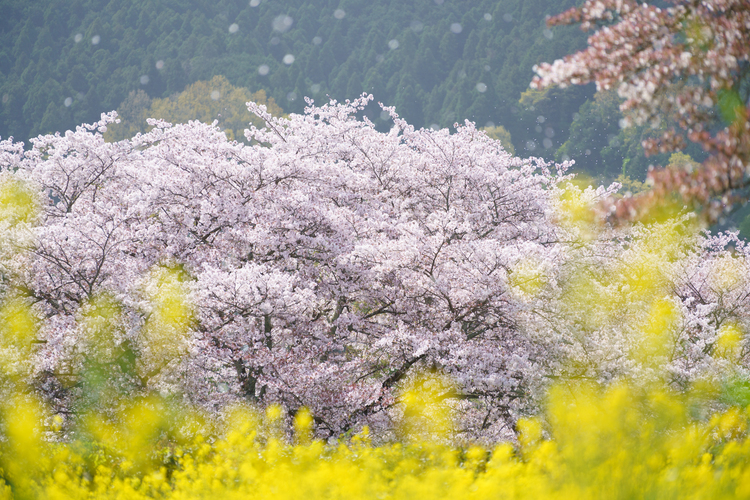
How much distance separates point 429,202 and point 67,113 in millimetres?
45436

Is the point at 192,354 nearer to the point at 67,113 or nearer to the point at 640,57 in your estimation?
the point at 640,57

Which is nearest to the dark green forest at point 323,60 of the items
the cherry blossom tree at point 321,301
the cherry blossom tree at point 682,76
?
the cherry blossom tree at point 321,301

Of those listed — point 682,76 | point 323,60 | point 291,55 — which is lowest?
point 682,76

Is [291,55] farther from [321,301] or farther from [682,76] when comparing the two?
[682,76]

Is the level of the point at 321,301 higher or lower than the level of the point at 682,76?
higher

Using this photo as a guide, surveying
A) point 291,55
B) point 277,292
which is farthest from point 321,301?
point 291,55

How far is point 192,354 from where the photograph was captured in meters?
6.68

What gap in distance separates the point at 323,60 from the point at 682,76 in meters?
53.9

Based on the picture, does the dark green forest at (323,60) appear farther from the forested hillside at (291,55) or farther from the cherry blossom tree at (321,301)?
the cherry blossom tree at (321,301)

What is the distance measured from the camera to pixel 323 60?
54.2m

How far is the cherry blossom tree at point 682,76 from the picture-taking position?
10.1 ft

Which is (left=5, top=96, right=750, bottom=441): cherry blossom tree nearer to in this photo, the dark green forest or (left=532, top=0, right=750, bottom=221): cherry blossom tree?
(left=532, top=0, right=750, bottom=221): cherry blossom tree

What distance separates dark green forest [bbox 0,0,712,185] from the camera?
45.4 meters

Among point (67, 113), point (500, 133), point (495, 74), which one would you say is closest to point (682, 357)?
point (500, 133)
